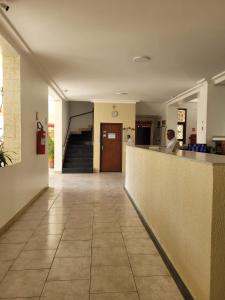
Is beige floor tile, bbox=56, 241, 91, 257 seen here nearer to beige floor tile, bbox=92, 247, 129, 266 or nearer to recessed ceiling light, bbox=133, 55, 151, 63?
beige floor tile, bbox=92, 247, 129, 266

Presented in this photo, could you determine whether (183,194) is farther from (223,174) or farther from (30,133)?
(30,133)

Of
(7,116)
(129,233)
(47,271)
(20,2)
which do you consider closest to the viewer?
(47,271)

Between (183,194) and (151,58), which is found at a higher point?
(151,58)

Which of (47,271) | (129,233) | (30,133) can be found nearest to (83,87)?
(30,133)

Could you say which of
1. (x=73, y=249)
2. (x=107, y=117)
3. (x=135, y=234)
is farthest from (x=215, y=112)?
(x=73, y=249)

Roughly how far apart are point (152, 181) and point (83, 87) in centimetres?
467

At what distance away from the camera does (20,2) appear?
8.96 feet

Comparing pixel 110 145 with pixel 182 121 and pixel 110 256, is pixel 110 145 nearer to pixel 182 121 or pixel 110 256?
pixel 182 121

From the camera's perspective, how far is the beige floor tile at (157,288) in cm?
203

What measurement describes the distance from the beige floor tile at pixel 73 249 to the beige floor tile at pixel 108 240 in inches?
4.8

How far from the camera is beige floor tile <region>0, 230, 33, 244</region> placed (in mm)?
3051

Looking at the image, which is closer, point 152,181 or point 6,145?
point 152,181

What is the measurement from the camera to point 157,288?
7.01 feet

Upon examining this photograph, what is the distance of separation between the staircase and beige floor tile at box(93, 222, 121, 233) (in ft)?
18.6
